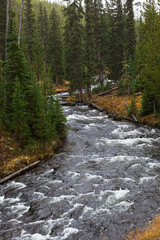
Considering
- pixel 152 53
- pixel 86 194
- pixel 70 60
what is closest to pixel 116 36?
pixel 70 60

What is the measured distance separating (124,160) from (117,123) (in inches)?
419

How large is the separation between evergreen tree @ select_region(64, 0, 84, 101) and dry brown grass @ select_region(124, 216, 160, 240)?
27980 millimetres

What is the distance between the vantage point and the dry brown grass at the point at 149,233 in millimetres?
6273

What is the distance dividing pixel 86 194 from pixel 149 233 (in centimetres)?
397

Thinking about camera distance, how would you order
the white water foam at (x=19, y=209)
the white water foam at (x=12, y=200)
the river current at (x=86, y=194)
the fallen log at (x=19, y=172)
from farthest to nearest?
the fallen log at (x=19, y=172), the white water foam at (x=12, y=200), the white water foam at (x=19, y=209), the river current at (x=86, y=194)

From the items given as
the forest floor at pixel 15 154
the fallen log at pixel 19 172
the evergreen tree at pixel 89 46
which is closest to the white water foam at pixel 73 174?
the fallen log at pixel 19 172

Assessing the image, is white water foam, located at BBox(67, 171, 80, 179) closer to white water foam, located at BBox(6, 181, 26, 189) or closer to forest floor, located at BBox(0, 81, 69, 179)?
white water foam, located at BBox(6, 181, 26, 189)

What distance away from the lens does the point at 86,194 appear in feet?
32.7

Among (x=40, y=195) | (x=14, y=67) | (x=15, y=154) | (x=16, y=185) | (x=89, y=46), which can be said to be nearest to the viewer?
(x=40, y=195)

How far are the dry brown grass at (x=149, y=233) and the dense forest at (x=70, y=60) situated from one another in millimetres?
10268

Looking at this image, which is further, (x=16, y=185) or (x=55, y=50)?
(x=55, y=50)

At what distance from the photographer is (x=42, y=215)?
868cm

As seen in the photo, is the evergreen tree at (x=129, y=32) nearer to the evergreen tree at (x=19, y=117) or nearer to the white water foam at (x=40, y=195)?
the evergreen tree at (x=19, y=117)

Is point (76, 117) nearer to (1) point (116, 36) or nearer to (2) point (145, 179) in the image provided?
(2) point (145, 179)
